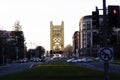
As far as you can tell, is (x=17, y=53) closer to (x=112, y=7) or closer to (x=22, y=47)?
(x=22, y=47)

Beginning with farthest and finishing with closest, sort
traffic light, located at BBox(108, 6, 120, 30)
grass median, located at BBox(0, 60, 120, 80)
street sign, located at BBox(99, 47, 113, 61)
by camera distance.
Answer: grass median, located at BBox(0, 60, 120, 80) → traffic light, located at BBox(108, 6, 120, 30) → street sign, located at BBox(99, 47, 113, 61)

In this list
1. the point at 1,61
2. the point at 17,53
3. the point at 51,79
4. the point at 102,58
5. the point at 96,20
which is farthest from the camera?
the point at 17,53

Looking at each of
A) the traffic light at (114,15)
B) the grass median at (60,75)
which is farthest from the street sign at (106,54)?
the grass median at (60,75)

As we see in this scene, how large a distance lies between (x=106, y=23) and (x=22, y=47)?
6843 inches

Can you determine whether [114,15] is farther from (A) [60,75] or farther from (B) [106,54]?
(A) [60,75]

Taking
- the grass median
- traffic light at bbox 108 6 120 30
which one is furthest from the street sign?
the grass median

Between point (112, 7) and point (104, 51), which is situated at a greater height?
point (112, 7)

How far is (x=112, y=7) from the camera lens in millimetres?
21328

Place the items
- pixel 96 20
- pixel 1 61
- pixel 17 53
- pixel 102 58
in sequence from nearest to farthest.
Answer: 1. pixel 102 58
2. pixel 96 20
3. pixel 1 61
4. pixel 17 53

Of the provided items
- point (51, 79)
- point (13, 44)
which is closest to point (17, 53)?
point (13, 44)

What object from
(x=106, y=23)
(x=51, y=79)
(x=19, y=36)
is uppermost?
(x=19, y=36)

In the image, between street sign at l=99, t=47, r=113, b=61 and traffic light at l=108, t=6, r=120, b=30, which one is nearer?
street sign at l=99, t=47, r=113, b=61

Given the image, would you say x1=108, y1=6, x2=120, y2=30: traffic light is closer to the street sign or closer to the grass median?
the street sign

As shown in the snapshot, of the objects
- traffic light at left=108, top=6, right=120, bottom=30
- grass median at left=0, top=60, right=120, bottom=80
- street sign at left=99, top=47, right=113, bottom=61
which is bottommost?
grass median at left=0, top=60, right=120, bottom=80
